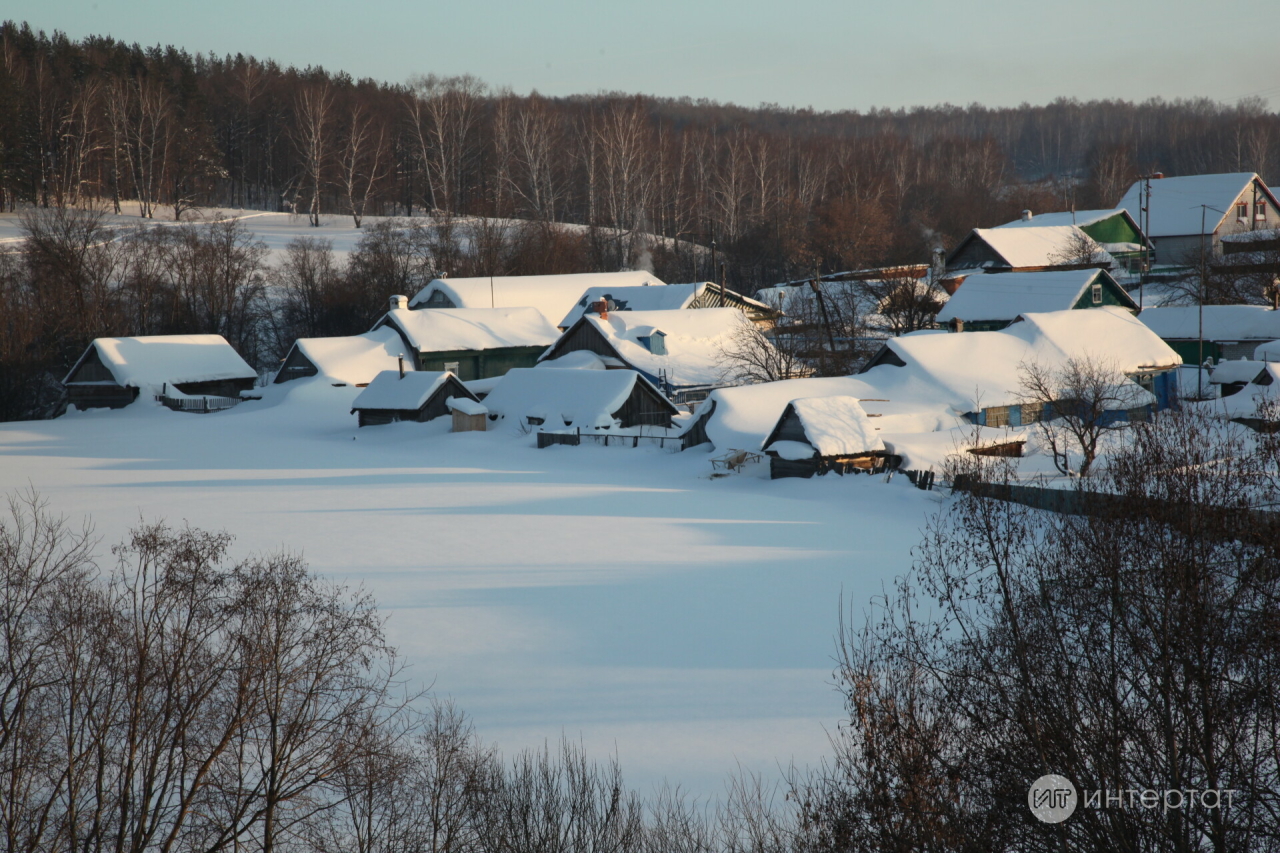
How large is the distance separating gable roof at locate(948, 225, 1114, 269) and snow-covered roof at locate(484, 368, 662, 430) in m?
26.8

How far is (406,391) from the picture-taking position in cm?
3528

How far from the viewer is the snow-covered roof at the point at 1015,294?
134 feet

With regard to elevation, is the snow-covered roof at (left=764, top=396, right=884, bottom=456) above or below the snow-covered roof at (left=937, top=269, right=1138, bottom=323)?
below

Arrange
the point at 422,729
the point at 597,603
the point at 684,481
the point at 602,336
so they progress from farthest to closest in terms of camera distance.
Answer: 1. the point at 602,336
2. the point at 684,481
3. the point at 597,603
4. the point at 422,729

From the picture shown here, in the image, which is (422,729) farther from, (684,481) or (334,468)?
(334,468)

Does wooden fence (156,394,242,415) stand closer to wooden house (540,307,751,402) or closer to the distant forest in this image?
wooden house (540,307,751,402)

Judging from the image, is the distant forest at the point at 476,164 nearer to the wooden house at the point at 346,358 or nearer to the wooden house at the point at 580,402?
the wooden house at the point at 346,358

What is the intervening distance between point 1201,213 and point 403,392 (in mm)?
48141

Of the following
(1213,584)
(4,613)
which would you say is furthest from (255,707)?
(1213,584)

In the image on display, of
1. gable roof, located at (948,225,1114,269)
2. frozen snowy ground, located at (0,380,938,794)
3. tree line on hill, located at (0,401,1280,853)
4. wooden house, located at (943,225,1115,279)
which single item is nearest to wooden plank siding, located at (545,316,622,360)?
frozen snowy ground, located at (0,380,938,794)

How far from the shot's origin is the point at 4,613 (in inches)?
→ 413

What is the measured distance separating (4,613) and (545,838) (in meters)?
6.52

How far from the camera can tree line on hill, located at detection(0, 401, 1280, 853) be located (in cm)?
711

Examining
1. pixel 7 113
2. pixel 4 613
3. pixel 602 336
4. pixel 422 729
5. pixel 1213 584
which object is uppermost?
pixel 7 113
